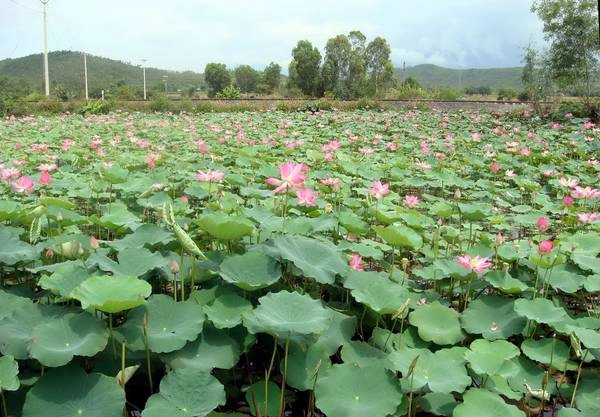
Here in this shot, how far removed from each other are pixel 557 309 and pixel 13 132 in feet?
28.3

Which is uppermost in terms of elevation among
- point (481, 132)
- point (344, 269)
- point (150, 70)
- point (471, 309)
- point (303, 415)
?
point (150, 70)

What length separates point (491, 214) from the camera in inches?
137

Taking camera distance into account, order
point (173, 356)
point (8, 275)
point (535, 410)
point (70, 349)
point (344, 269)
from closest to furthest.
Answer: point (70, 349) → point (173, 356) → point (535, 410) → point (344, 269) → point (8, 275)

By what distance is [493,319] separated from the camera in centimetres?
171

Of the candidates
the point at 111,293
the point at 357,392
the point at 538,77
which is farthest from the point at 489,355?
the point at 538,77

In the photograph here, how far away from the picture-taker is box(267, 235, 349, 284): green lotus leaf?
1606mm

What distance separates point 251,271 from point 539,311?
94 centimetres

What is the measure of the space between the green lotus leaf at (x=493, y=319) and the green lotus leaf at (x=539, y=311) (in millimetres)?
60

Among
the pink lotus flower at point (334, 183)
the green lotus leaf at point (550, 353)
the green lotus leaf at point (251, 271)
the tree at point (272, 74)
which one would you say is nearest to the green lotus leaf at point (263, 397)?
the green lotus leaf at point (251, 271)

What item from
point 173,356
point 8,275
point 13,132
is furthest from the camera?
point 13,132

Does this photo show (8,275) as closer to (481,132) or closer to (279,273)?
(279,273)

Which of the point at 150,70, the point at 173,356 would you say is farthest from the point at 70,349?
the point at 150,70

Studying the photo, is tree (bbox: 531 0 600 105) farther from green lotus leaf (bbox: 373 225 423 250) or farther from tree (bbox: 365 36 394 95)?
tree (bbox: 365 36 394 95)

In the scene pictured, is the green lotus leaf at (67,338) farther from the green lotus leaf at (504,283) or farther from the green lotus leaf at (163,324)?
the green lotus leaf at (504,283)
